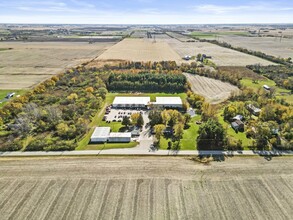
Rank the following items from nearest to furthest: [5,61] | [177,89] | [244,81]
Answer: [177,89], [244,81], [5,61]

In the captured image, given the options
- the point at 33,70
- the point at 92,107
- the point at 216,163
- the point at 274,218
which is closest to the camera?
the point at 274,218

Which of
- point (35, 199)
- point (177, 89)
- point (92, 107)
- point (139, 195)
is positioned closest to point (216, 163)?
point (139, 195)

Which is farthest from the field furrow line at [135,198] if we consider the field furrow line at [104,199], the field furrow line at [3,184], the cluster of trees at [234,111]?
the cluster of trees at [234,111]

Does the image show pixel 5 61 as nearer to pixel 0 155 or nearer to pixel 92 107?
pixel 92 107

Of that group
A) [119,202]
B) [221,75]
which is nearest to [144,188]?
[119,202]

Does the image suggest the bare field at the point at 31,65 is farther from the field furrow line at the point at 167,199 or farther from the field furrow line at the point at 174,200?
the field furrow line at the point at 174,200

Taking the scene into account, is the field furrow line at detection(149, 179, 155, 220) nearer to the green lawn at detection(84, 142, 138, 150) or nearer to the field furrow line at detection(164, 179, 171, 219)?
the field furrow line at detection(164, 179, 171, 219)

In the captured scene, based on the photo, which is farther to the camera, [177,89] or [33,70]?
[33,70]
